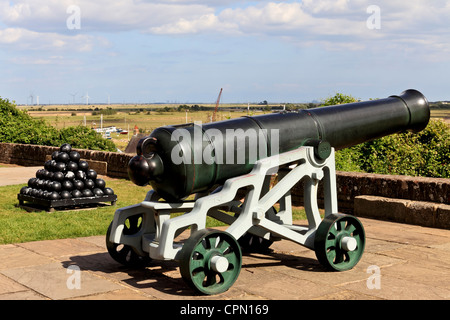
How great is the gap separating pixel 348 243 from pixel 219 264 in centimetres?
130

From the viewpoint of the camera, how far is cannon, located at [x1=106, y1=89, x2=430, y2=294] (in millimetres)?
4598

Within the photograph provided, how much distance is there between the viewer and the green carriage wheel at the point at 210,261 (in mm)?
4398

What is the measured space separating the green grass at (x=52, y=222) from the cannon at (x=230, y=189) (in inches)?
67.7

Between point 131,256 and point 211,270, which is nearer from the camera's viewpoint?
point 211,270

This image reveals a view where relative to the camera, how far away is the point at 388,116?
6191mm

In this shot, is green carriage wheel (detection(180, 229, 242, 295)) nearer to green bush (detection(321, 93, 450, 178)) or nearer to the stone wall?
the stone wall

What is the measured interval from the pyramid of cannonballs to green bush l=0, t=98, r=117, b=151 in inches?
318

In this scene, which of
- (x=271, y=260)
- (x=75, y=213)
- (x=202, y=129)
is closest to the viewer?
(x=202, y=129)

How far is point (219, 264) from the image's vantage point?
4477 millimetres

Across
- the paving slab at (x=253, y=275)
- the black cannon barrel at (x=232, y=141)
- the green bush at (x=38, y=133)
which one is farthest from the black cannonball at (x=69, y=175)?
the green bush at (x=38, y=133)
